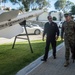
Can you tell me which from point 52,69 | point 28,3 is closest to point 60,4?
point 28,3

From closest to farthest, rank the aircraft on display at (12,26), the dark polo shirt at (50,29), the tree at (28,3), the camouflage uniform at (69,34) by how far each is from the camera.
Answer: the camouflage uniform at (69,34), the dark polo shirt at (50,29), the aircraft on display at (12,26), the tree at (28,3)

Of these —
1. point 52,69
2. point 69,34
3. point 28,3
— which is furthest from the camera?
point 28,3

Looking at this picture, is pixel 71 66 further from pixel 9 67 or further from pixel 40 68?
pixel 9 67

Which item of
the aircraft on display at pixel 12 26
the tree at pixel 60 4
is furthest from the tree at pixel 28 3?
the aircraft on display at pixel 12 26

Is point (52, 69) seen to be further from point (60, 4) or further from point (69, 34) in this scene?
point (60, 4)

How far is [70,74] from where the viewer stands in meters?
9.87

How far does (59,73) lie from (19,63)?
2974 millimetres

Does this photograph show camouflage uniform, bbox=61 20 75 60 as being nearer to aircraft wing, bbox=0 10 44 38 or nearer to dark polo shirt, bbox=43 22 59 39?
dark polo shirt, bbox=43 22 59 39

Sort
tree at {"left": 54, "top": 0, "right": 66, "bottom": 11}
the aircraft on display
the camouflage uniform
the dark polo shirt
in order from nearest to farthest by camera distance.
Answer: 1. the camouflage uniform
2. the dark polo shirt
3. the aircraft on display
4. tree at {"left": 54, "top": 0, "right": 66, "bottom": 11}

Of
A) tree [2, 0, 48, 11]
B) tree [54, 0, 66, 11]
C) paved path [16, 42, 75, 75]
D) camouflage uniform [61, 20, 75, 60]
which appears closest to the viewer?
paved path [16, 42, 75, 75]

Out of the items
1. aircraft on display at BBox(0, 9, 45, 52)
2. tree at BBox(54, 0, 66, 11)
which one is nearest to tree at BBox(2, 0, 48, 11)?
tree at BBox(54, 0, 66, 11)

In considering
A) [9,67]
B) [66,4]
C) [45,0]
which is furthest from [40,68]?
[66,4]

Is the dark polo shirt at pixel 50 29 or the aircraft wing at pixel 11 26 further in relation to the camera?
the aircraft wing at pixel 11 26

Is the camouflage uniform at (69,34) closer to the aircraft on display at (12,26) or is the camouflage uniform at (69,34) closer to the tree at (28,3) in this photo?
the aircraft on display at (12,26)
